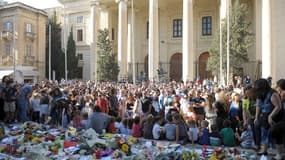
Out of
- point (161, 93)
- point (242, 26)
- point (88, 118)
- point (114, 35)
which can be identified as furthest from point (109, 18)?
point (88, 118)

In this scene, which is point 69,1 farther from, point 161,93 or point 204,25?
point 161,93

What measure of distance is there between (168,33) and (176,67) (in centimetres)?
451

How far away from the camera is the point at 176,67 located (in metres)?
40.5

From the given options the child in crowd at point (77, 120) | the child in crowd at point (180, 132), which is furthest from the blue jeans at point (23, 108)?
the child in crowd at point (180, 132)

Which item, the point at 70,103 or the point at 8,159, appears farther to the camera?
the point at 70,103

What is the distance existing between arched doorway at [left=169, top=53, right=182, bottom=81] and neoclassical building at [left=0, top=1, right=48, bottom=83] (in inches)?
790

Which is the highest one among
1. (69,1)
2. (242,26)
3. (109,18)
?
(69,1)

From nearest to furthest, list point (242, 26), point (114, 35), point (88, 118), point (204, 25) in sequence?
point (88, 118), point (242, 26), point (204, 25), point (114, 35)

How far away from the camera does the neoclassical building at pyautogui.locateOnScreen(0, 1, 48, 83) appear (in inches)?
1861

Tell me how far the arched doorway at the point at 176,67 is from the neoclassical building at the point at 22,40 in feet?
65.8

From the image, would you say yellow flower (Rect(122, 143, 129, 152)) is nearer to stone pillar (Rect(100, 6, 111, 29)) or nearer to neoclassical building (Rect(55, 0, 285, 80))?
neoclassical building (Rect(55, 0, 285, 80))

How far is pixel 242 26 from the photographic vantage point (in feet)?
92.5

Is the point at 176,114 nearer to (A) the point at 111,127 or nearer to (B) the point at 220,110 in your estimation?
(B) the point at 220,110

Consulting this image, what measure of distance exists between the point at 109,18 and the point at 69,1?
25.1ft
